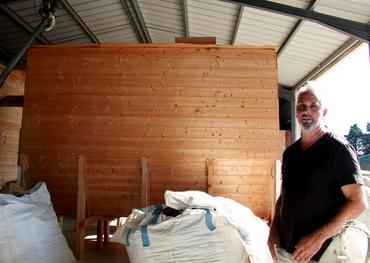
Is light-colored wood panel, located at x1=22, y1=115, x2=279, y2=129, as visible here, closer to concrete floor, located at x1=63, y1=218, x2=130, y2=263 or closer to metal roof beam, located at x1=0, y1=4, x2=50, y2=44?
concrete floor, located at x1=63, y1=218, x2=130, y2=263

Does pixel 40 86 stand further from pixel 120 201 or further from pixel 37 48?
pixel 120 201

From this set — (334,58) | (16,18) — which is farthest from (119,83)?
(334,58)

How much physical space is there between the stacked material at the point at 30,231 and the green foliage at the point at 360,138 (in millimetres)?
14874

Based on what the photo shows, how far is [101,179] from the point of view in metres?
4.62

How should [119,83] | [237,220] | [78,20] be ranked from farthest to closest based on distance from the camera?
1. [78,20]
2. [119,83]
3. [237,220]

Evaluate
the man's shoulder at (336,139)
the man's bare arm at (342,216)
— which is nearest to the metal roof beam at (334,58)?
the man's shoulder at (336,139)

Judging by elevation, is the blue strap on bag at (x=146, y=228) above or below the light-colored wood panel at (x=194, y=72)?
below

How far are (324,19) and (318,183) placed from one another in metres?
3.32

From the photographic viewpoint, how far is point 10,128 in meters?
6.04

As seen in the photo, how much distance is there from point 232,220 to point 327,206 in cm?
177

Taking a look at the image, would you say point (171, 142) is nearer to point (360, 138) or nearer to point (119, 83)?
point (119, 83)

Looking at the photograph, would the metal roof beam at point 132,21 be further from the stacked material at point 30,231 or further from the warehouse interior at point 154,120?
the stacked material at point 30,231

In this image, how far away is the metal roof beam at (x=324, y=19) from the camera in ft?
13.9

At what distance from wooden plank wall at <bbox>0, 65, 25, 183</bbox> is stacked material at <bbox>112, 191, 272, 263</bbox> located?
3.49 m
